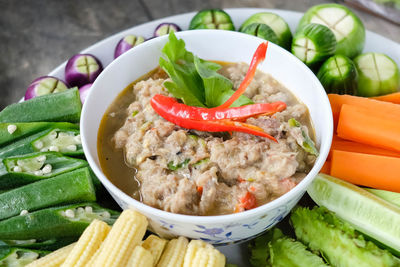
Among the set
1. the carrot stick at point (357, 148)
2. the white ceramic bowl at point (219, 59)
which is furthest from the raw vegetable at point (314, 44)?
the carrot stick at point (357, 148)

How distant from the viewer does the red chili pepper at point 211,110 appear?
2.67 m

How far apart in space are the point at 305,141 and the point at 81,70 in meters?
2.00

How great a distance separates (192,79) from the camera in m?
2.98

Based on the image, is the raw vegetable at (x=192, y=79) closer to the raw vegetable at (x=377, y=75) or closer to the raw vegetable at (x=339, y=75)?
the raw vegetable at (x=339, y=75)

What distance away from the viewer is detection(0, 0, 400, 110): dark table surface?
16.4 feet

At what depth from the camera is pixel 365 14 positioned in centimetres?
532

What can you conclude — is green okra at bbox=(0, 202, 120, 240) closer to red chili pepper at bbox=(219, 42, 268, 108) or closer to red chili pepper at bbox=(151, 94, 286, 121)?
red chili pepper at bbox=(151, 94, 286, 121)

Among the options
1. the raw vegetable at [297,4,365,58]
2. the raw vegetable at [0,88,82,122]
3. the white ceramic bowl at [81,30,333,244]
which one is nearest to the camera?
the white ceramic bowl at [81,30,333,244]

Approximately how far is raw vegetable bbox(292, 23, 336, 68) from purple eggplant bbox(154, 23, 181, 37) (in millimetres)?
1014

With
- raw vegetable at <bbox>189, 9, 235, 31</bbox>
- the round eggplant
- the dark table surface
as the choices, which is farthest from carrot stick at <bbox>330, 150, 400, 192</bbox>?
the dark table surface

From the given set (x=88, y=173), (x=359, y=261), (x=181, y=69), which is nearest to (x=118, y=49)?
(x=181, y=69)

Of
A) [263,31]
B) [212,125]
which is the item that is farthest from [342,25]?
[212,125]

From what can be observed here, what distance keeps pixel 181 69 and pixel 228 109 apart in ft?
1.62

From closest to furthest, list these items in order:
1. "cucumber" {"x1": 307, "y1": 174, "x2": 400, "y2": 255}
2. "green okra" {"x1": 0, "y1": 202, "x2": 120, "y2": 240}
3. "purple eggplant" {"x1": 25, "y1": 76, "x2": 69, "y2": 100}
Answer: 1. "cucumber" {"x1": 307, "y1": 174, "x2": 400, "y2": 255}
2. "green okra" {"x1": 0, "y1": 202, "x2": 120, "y2": 240}
3. "purple eggplant" {"x1": 25, "y1": 76, "x2": 69, "y2": 100}
